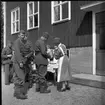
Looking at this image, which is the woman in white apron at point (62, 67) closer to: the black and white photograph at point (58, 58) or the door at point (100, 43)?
the black and white photograph at point (58, 58)

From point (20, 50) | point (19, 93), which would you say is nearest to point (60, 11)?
point (20, 50)

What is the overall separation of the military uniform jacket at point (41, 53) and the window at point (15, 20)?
9193mm

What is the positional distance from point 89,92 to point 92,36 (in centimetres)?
266

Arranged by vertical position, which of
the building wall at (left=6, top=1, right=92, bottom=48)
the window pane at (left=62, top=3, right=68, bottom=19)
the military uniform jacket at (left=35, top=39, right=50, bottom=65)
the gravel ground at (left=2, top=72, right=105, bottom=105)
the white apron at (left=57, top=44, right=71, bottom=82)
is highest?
the window pane at (left=62, top=3, right=68, bottom=19)

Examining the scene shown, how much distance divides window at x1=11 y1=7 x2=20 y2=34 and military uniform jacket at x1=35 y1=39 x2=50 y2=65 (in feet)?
30.2

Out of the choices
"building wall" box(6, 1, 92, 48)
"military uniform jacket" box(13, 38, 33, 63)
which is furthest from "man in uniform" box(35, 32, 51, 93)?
"building wall" box(6, 1, 92, 48)

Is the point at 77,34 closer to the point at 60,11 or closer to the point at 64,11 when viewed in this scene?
the point at 64,11

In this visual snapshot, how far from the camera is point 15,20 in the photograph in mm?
15445

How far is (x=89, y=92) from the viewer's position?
615 cm

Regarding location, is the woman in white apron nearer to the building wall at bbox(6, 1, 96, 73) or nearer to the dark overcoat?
the dark overcoat

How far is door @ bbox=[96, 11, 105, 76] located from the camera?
305 inches

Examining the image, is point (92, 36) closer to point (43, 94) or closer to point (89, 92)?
point (89, 92)

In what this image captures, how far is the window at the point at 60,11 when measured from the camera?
31.1 feet

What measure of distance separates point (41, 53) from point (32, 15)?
7238 millimetres
